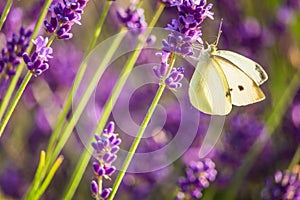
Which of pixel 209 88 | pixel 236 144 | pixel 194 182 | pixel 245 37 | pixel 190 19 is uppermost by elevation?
pixel 190 19

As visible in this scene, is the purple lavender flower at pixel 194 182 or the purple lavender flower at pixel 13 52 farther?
the purple lavender flower at pixel 194 182

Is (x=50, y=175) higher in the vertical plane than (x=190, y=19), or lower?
lower

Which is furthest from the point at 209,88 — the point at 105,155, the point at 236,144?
the point at 236,144

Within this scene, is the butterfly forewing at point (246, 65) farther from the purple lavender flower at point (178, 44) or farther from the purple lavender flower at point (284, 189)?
the purple lavender flower at point (284, 189)

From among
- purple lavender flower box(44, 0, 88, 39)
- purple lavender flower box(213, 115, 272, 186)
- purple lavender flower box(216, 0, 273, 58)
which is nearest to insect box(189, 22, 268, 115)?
purple lavender flower box(44, 0, 88, 39)

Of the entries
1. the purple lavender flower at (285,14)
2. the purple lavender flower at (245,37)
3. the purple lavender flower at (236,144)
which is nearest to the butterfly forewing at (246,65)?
the purple lavender flower at (236,144)

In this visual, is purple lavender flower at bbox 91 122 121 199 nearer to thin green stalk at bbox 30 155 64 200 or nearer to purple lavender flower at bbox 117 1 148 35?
thin green stalk at bbox 30 155 64 200

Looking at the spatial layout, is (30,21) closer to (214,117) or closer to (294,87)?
(214,117)

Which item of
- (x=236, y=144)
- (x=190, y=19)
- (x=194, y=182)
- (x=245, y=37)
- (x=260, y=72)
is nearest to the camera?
(x=190, y=19)

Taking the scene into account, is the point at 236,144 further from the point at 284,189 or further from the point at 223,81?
the point at 223,81

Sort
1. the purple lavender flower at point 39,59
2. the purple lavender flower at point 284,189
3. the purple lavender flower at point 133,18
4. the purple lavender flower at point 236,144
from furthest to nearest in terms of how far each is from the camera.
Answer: the purple lavender flower at point 236,144 < the purple lavender flower at point 284,189 < the purple lavender flower at point 133,18 < the purple lavender flower at point 39,59
